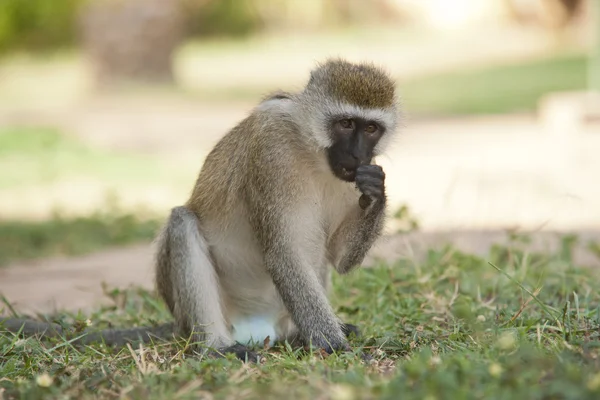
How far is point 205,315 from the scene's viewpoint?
4.32 meters

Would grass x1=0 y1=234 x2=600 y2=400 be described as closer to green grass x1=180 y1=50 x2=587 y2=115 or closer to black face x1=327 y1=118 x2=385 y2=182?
black face x1=327 y1=118 x2=385 y2=182

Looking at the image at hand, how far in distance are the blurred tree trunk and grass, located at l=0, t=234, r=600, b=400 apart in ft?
45.2

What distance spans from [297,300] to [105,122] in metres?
12.5

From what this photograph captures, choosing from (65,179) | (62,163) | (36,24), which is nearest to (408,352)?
(65,179)

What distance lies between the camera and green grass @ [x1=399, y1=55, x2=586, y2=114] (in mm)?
16281

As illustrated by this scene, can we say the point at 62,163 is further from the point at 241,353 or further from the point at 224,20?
the point at 224,20

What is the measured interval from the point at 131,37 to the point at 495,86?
7.51m

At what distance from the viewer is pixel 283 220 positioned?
4230 millimetres

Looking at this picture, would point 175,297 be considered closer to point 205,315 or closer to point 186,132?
point 205,315

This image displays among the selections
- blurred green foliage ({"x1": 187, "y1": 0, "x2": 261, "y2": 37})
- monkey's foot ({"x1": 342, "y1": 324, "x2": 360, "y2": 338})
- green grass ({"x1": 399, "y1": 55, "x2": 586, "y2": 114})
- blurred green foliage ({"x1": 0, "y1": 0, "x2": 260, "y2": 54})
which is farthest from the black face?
blurred green foliage ({"x1": 187, "y1": 0, "x2": 261, "y2": 37})

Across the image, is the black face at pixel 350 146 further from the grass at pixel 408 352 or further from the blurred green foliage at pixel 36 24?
the blurred green foliage at pixel 36 24

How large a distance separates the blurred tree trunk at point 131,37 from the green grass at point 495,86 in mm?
5018

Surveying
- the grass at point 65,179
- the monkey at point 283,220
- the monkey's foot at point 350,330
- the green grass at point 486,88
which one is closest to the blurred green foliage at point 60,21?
the green grass at point 486,88

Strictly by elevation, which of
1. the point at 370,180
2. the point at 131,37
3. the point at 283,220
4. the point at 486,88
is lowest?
the point at 486,88
